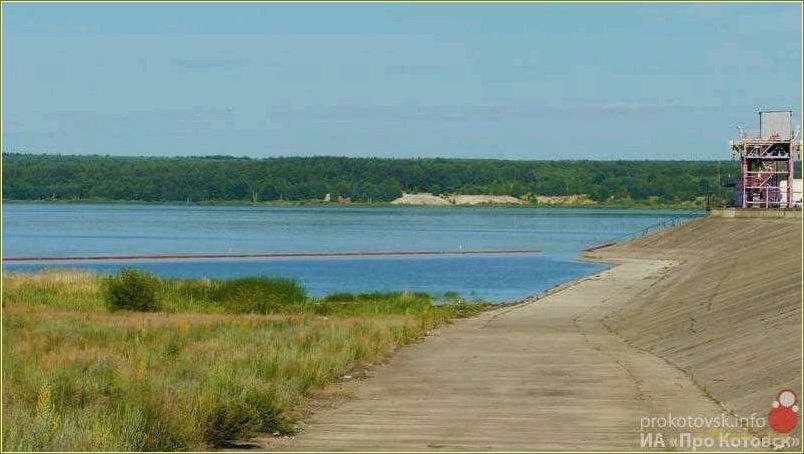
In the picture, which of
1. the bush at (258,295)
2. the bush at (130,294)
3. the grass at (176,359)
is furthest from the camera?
the bush at (258,295)

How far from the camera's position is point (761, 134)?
105812mm

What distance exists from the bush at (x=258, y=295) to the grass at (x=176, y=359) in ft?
0.23

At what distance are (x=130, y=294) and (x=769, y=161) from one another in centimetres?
7212

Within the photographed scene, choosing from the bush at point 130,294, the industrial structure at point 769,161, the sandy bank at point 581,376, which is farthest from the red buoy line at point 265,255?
the sandy bank at point 581,376

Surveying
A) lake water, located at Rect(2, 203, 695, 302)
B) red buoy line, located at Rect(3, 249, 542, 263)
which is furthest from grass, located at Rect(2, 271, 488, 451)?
red buoy line, located at Rect(3, 249, 542, 263)

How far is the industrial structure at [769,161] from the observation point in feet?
339

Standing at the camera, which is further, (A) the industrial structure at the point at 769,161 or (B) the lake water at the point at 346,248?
(A) the industrial structure at the point at 769,161

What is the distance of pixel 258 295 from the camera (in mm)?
46406

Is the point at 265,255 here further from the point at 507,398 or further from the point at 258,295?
the point at 507,398

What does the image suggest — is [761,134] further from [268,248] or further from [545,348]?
[545,348]

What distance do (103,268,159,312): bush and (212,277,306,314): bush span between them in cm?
276

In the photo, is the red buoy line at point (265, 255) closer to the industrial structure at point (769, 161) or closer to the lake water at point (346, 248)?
the lake water at point (346, 248)

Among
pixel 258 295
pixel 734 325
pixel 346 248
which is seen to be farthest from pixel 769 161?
pixel 734 325

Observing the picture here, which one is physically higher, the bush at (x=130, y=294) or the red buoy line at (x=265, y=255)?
the bush at (x=130, y=294)
